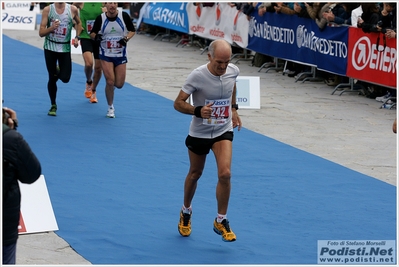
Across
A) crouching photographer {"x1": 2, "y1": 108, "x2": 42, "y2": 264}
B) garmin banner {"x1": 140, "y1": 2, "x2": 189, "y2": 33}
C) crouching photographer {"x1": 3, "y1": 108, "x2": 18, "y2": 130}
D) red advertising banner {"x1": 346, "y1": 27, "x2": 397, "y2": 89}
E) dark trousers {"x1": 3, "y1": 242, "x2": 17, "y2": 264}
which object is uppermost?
crouching photographer {"x1": 3, "y1": 108, "x2": 18, "y2": 130}

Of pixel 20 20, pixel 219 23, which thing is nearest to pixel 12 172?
pixel 219 23

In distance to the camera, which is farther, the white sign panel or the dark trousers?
the white sign panel

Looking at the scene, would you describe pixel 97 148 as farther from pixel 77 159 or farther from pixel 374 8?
pixel 374 8

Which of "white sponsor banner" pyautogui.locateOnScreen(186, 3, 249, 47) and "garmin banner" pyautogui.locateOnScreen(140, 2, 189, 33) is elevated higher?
"white sponsor banner" pyautogui.locateOnScreen(186, 3, 249, 47)

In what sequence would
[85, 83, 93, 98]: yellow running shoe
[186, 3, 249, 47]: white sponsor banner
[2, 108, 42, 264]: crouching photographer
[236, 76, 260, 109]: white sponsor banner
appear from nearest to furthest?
[2, 108, 42, 264]: crouching photographer → [236, 76, 260, 109]: white sponsor banner → [85, 83, 93, 98]: yellow running shoe → [186, 3, 249, 47]: white sponsor banner

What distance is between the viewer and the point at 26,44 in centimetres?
2466

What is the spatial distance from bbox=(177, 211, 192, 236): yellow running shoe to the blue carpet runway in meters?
0.09

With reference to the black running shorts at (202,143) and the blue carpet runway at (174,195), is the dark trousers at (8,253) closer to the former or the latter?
the blue carpet runway at (174,195)

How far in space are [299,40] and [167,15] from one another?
30.4ft

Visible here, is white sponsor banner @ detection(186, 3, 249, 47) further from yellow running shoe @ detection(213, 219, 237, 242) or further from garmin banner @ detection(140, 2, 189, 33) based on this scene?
yellow running shoe @ detection(213, 219, 237, 242)

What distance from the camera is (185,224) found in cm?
771

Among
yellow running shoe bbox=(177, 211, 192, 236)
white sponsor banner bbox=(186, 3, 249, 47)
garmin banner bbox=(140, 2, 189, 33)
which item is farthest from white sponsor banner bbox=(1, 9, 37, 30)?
yellow running shoe bbox=(177, 211, 192, 236)

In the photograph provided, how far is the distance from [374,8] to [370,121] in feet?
9.11

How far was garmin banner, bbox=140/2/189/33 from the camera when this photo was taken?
84.0ft
